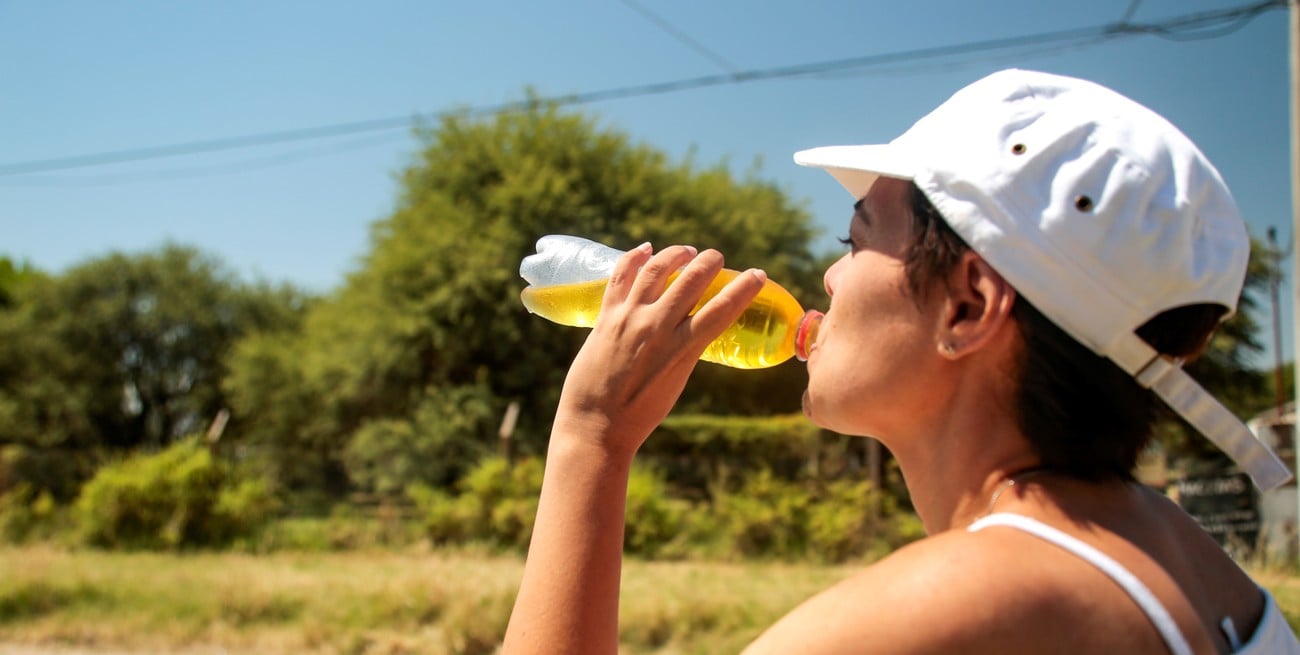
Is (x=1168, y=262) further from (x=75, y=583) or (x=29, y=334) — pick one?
(x=29, y=334)

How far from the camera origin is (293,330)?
100ft

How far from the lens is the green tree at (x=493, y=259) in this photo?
18875mm

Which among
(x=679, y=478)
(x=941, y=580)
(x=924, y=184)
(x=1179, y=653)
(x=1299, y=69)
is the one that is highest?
(x=1299, y=69)

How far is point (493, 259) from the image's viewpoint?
18.6 metres

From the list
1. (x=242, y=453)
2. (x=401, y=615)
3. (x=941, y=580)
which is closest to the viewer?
(x=941, y=580)

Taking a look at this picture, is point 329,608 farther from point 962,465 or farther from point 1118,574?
point 1118,574

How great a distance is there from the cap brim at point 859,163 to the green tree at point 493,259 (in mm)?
16281

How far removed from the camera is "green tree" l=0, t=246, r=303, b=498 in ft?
91.6

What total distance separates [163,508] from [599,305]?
1204cm

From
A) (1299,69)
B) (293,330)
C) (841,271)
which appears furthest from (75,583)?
(293,330)

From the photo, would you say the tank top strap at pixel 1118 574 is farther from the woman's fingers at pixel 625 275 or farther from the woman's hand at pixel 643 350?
the woman's fingers at pixel 625 275

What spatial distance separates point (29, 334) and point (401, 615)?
26065 mm

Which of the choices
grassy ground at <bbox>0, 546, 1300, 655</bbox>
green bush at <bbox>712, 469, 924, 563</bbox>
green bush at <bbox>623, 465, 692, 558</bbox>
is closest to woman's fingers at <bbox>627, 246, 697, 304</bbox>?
grassy ground at <bbox>0, 546, 1300, 655</bbox>

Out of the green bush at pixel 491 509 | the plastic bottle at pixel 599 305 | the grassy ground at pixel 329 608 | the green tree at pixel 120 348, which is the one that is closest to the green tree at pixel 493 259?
the green bush at pixel 491 509
